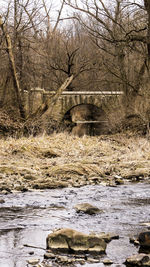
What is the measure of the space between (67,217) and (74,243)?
145 cm

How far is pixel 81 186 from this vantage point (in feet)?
27.5

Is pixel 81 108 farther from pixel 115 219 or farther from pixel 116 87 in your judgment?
pixel 115 219

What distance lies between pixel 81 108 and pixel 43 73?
7711 millimetres

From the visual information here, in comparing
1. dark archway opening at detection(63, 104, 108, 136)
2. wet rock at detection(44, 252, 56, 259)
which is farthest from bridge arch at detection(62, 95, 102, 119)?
wet rock at detection(44, 252, 56, 259)

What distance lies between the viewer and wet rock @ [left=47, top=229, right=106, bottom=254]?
13.8 feet

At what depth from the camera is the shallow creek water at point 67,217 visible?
423cm

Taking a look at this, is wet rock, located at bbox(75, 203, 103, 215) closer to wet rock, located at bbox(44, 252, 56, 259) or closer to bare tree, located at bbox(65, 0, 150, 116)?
wet rock, located at bbox(44, 252, 56, 259)

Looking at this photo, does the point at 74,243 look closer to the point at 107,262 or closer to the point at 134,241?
the point at 107,262

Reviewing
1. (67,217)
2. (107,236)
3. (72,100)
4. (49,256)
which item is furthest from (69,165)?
(72,100)

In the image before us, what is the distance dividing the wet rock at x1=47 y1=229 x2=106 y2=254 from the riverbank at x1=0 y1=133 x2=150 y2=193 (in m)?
3.32

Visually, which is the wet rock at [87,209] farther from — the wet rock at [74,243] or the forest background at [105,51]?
the forest background at [105,51]

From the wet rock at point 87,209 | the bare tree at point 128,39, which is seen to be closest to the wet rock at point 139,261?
the wet rock at point 87,209

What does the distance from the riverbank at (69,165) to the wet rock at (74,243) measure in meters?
3.32

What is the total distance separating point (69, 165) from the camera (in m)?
9.65
